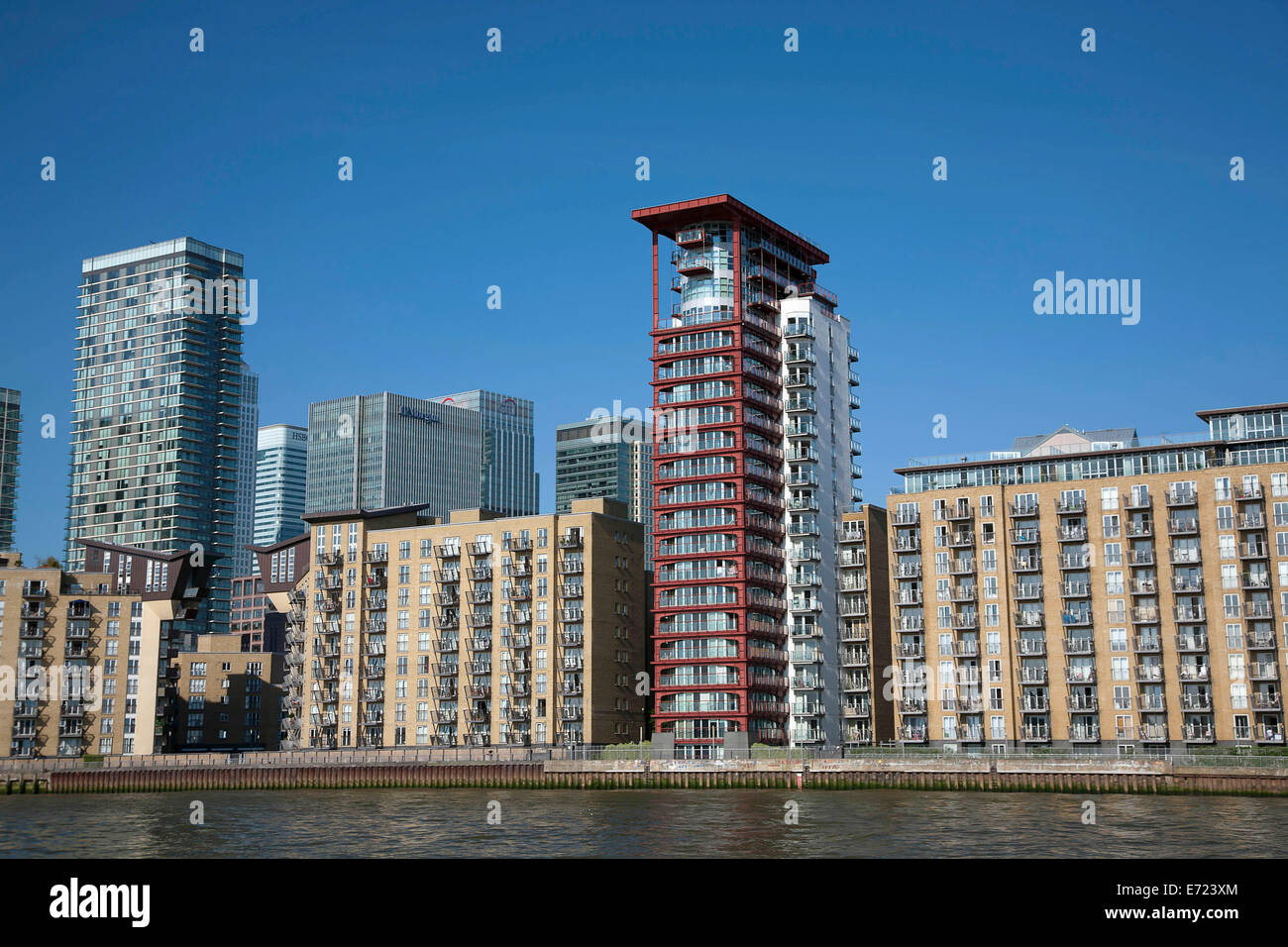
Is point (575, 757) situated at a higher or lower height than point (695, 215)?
lower

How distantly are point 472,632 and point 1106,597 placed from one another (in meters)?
78.8

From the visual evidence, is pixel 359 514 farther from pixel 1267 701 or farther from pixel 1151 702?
pixel 1267 701

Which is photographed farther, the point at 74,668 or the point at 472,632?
the point at 74,668

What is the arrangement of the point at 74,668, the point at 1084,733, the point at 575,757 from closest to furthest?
the point at 1084,733
the point at 575,757
the point at 74,668

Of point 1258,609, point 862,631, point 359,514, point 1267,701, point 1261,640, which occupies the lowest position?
point 1267,701

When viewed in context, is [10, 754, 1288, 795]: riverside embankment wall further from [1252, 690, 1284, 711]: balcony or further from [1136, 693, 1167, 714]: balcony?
[1252, 690, 1284, 711]: balcony

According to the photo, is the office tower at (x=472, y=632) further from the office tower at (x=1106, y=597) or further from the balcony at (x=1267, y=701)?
the balcony at (x=1267, y=701)

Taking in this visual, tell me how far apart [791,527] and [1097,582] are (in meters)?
37.7

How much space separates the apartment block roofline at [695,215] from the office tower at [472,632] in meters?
37.1

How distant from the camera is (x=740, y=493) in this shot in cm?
15438

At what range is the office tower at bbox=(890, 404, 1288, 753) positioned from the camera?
134 m

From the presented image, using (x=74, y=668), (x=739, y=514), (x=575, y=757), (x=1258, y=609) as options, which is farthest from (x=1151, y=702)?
(x=74, y=668)

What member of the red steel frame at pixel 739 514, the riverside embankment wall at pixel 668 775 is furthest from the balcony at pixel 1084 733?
the red steel frame at pixel 739 514

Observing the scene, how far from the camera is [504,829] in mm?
78625
